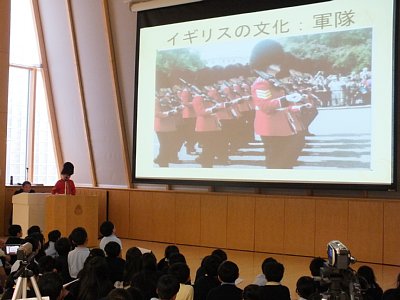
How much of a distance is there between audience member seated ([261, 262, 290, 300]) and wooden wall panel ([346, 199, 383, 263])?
3886 millimetres

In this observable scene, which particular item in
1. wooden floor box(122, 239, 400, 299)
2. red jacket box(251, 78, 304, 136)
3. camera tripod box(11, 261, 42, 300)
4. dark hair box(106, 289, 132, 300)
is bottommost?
wooden floor box(122, 239, 400, 299)

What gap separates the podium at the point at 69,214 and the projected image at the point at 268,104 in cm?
183

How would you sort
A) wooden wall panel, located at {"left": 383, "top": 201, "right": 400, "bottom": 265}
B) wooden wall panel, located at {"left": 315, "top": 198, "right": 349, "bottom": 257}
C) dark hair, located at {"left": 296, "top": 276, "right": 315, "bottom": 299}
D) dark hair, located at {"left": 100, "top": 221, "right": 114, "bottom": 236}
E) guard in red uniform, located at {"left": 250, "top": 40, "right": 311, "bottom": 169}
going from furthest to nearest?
guard in red uniform, located at {"left": 250, "top": 40, "right": 311, "bottom": 169} → wooden wall panel, located at {"left": 315, "top": 198, "right": 349, "bottom": 257} → wooden wall panel, located at {"left": 383, "top": 201, "right": 400, "bottom": 265} → dark hair, located at {"left": 100, "top": 221, "right": 114, "bottom": 236} → dark hair, located at {"left": 296, "top": 276, "right": 315, "bottom": 299}

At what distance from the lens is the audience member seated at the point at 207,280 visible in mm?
4098

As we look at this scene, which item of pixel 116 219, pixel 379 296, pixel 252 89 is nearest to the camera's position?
pixel 379 296

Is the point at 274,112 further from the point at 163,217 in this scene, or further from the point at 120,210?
the point at 120,210

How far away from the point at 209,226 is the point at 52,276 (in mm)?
6011

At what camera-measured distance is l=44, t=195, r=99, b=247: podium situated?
7.56m

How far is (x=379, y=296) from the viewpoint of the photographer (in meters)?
3.74

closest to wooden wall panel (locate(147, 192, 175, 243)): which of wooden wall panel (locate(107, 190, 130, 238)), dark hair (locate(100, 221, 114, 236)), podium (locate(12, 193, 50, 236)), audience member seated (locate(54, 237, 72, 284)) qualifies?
wooden wall panel (locate(107, 190, 130, 238))

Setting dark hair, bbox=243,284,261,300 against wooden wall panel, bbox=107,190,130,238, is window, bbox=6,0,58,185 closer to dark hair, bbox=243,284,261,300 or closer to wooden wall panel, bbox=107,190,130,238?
wooden wall panel, bbox=107,190,130,238

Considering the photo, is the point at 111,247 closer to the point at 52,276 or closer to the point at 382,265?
the point at 52,276

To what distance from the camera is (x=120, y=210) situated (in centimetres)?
1042

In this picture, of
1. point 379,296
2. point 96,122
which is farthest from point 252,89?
point 379,296
